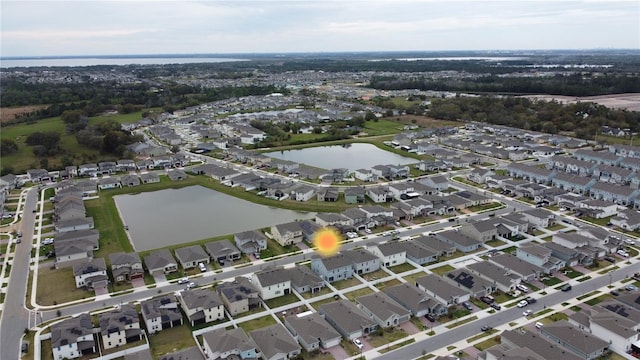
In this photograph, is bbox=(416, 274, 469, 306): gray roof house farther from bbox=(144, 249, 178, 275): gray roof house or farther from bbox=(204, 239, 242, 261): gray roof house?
bbox=(144, 249, 178, 275): gray roof house

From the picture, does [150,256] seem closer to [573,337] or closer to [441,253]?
[441,253]

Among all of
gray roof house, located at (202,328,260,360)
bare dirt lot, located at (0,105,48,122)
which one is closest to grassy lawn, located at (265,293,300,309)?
gray roof house, located at (202,328,260,360)

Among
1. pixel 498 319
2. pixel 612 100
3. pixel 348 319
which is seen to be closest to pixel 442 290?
pixel 498 319

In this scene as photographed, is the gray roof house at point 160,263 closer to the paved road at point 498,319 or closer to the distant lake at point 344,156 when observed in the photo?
the paved road at point 498,319

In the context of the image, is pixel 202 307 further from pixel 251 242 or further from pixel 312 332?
pixel 251 242

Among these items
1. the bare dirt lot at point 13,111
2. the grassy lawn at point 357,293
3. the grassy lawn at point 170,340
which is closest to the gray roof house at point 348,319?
the grassy lawn at point 357,293

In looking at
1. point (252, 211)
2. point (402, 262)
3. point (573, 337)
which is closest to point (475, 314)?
point (573, 337)
